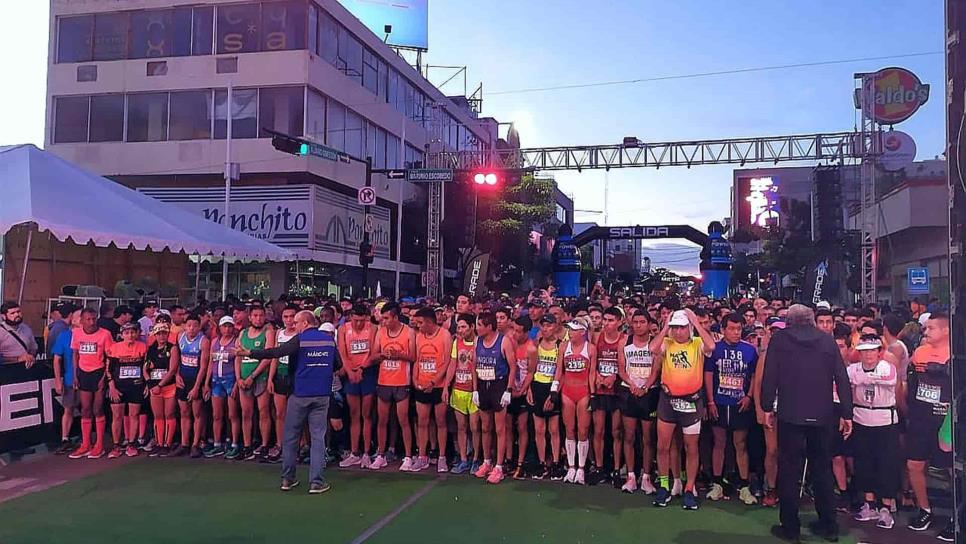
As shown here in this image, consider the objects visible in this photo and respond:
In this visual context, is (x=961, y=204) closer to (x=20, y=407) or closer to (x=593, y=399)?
(x=593, y=399)

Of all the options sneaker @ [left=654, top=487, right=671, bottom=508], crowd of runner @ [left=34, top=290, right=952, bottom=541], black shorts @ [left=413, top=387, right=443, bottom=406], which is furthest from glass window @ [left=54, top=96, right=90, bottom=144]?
sneaker @ [left=654, top=487, right=671, bottom=508]

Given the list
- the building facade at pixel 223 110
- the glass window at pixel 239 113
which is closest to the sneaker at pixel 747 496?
the building facade at pixel 223 110

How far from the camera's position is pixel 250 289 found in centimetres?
2558

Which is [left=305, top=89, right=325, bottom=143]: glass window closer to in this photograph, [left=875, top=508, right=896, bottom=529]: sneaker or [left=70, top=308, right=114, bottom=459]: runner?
[left=70, top=308, right=114, bottom=459]: runner

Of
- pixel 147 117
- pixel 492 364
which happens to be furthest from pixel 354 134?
pixel 492 364

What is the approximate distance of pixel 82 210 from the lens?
11.7 m

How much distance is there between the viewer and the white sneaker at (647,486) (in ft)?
23.0

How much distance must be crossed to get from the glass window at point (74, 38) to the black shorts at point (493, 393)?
84.0 feet

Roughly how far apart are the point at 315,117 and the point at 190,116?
15.3 feet

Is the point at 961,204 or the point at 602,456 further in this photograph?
the point at 602,456

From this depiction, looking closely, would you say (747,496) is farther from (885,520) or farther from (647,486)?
(885,520)

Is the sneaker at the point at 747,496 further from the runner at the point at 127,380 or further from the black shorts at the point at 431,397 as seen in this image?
the runner at the point at 127,380

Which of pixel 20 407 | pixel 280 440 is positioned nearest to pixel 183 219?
pixel 20 407

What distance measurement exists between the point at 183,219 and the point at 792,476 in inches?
521
